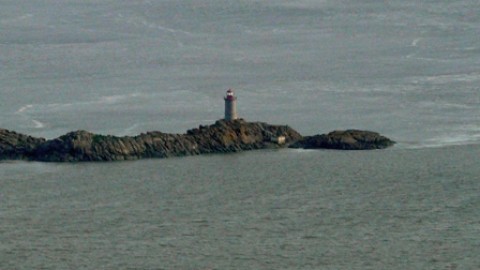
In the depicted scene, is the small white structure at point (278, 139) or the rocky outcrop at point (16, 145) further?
the small white structure at point (278, 139)

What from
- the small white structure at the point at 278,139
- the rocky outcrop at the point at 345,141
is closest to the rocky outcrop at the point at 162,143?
the small white structure at the point at 278,139

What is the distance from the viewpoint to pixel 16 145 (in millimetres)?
45375

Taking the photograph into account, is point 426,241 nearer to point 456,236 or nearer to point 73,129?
point 456,236

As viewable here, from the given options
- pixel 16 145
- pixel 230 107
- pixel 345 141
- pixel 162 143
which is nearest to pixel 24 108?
pixel 230 107

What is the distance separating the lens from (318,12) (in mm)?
78312

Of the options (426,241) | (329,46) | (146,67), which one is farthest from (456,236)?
(329,46)

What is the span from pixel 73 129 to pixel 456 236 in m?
13.8

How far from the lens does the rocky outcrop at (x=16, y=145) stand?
1780 inches

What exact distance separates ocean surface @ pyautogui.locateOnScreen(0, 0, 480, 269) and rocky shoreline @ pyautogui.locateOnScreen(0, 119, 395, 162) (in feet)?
1.27

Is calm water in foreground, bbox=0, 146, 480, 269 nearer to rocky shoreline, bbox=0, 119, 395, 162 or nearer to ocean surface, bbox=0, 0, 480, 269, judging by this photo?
ocean surface, bbox=0, 0, 480, 269

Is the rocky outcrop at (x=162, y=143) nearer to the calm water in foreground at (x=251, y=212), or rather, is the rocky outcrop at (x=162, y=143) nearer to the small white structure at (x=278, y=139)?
the small white structure at (x=278, y=139)

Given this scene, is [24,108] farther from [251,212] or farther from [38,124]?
[251,212]

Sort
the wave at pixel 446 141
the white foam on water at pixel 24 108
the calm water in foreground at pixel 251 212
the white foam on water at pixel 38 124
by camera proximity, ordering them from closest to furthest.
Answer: the calm water in foreground at pixel 251 212, the wave at pixel 446 141, the white foam on water at pixel 38 124, the white foam on water at pixel 24 108

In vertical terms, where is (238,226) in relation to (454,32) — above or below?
below
